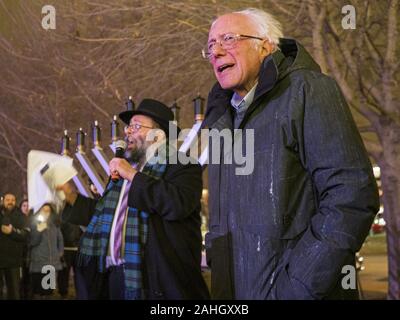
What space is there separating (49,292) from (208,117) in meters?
7.91

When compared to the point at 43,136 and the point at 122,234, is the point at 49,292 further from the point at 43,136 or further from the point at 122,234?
the point at 43,136

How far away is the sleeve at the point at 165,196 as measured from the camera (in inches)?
184

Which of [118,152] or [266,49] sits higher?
[266,49]

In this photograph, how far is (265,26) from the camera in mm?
2590

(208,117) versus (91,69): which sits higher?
(91,69)

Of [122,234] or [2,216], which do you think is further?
[2,216]

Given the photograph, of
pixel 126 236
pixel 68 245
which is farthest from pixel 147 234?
pixel 68 245

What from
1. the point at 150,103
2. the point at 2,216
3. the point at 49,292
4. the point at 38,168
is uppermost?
the point at 150,103

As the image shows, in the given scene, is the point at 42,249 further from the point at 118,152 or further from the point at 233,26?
the point at 233,26

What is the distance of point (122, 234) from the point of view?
188 inches

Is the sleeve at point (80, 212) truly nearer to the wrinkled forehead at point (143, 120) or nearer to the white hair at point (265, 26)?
the wrinkled forehead at point (143, 120)

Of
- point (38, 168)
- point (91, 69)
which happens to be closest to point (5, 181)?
point (91, 69)

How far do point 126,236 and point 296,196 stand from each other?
104 inches

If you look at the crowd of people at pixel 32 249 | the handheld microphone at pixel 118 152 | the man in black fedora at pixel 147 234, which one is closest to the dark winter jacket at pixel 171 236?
the man in black fedora at pixel 147 234
